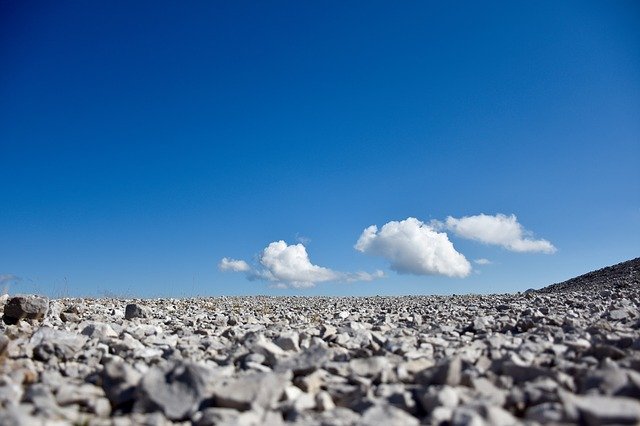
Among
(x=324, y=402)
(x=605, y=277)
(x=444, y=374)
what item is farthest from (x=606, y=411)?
(x=605, y=277)

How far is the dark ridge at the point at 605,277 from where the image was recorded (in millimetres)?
19680

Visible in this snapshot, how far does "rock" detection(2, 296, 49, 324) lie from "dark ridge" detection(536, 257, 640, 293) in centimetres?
1857

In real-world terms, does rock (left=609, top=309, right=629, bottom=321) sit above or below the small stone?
above

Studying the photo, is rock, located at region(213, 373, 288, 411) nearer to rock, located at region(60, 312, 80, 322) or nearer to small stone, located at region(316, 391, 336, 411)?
small stone, located at region(316, 391, 336, 411)

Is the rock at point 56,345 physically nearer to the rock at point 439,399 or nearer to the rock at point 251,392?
the rock at point 251,392

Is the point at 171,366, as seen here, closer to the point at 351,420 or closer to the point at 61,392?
the point at 61,392

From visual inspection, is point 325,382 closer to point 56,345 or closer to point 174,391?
point 174,391

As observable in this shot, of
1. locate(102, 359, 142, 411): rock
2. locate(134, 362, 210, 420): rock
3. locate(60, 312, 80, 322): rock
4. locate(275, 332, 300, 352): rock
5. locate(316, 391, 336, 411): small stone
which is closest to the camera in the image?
locate(134, 362, 210, 420): rock

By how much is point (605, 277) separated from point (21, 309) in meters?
22.7

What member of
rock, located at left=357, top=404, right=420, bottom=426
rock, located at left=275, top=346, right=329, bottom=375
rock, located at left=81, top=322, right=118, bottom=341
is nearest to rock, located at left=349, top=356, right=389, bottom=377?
rock, located at left=275, top=346, right=329, bottom=375

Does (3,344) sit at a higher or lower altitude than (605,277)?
lower

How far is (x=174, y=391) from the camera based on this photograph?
3242 millimetres

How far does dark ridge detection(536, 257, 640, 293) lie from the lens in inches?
775

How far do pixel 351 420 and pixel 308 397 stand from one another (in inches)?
18.6
